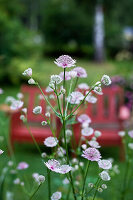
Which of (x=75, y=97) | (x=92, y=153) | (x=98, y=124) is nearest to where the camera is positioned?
(x=92, y=153)

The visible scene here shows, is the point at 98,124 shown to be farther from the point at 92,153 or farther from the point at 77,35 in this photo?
the point at 77,35

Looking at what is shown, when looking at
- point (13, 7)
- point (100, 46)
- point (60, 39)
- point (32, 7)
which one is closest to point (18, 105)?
point (13, 7)

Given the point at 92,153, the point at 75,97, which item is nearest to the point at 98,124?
the point at 75,97

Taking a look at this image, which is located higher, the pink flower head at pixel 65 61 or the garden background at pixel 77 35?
the garden background at pixel 77 35

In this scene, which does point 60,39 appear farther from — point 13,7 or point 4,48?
point 4,48

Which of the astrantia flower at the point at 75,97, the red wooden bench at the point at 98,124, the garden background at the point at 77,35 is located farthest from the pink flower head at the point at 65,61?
the garden background at the point at 77,35

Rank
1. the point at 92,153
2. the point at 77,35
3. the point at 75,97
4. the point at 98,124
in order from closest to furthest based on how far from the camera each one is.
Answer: the point at 92,153, the point at 75,97, the point at 98,124, the point at 77,35

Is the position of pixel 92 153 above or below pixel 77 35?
below

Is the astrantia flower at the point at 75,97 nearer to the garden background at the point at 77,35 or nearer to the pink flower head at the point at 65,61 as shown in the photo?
the pink flower head at the point at 65,61

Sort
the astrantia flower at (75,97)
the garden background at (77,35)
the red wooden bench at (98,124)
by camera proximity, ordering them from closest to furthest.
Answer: the astrantia flower at (75,97) → the red wooden bench at (98,124) → the garden background at (77,35)

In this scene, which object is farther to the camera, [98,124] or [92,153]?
[98,124]

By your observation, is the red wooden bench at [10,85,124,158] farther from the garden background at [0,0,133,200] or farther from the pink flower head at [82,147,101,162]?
the garden background at [0,0,133,200]

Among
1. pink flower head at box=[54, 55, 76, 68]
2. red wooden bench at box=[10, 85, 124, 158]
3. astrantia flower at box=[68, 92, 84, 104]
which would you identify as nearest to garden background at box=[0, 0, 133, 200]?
red wooden bench at box=[10, 85, 124, 158]
